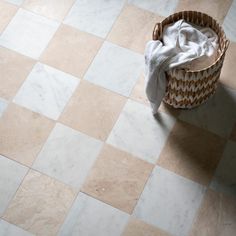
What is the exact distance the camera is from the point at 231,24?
183 cm

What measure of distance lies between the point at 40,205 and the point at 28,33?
0.81 metres

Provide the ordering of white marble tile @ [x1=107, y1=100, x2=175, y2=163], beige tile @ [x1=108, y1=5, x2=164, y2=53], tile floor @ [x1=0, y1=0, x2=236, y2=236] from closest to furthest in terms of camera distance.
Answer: tile floor @ [x1=0, y1=0, x2=236, y2=236]
white marble tile @ [x1=107, y1=100, x2=175, y2=163]
beige tile @ [x1=108, y1=5, x2=164, y2=53]

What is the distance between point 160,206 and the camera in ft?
4.97

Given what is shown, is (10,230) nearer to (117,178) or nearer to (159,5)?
(117,178)

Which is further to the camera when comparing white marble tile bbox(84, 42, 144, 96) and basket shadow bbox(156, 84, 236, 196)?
white marble tile bbox(84, 42, 144, 96)

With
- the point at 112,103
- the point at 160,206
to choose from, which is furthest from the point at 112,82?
the point at 160,206

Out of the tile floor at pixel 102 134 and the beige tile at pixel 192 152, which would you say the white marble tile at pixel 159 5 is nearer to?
the tile floor at pixel 102 134

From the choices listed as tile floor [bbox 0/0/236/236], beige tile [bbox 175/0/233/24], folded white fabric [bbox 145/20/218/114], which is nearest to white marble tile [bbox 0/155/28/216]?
tile floor [bbox 0/0/236/236]

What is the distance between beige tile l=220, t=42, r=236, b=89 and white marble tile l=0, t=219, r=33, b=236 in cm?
98

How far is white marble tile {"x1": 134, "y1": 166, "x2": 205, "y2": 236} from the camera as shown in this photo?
58.5 inches

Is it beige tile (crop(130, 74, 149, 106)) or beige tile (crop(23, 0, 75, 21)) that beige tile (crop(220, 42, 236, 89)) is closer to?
beige tile (crop(130, 74, 149, 106))

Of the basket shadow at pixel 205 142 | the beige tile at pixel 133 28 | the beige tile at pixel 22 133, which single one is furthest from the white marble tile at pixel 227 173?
the beige tile at pixel 22 133

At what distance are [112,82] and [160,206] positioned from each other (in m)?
0.56

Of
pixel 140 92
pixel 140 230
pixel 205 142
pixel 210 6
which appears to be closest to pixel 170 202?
pixel 140 230
